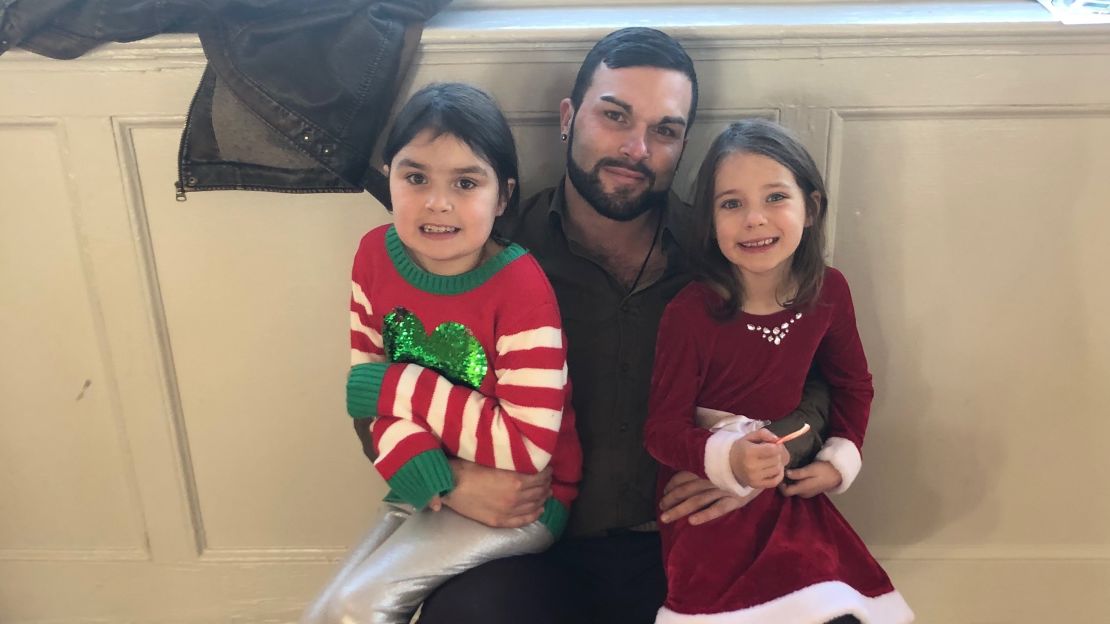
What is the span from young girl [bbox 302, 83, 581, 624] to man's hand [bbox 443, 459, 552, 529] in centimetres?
1

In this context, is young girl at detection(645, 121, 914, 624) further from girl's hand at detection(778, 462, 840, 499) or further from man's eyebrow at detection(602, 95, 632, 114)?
man's eyebrow at detection(602, 95, 632, 114)

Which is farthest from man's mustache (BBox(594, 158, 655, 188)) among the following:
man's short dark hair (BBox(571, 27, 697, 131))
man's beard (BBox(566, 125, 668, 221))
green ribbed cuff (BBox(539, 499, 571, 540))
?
green ribbed cuff (BBox(539, 499, 571, 540))

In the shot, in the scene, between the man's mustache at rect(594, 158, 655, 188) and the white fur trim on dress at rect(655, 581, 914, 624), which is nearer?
the white fur trim on dress at rect(655, 581, 914, 624)

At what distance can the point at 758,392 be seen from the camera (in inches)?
47.6

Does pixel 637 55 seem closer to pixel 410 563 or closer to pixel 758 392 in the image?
pixel 758 392

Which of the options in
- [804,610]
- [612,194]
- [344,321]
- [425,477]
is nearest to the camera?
[804,610]

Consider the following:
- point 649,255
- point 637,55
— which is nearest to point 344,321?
point 649,255

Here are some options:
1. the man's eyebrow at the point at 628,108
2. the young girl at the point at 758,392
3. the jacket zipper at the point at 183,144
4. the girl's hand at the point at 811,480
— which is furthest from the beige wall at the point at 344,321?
the girl's hand at the point at 811,480

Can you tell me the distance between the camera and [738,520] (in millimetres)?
1171

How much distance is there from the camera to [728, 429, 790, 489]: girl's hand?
42.4 inches

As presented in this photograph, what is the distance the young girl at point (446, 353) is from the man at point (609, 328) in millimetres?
43

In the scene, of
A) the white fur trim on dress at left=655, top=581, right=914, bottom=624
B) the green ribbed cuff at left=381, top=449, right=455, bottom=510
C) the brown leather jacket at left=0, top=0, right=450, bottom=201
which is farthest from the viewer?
the brown leather jacket at left=0, top=0, right=450, bottom=201

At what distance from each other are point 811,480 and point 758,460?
167 millimetres

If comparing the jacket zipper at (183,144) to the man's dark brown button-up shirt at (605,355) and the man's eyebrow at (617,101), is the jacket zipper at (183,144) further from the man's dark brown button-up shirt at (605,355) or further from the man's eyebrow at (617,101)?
the man's eyebrow at (617,101)
